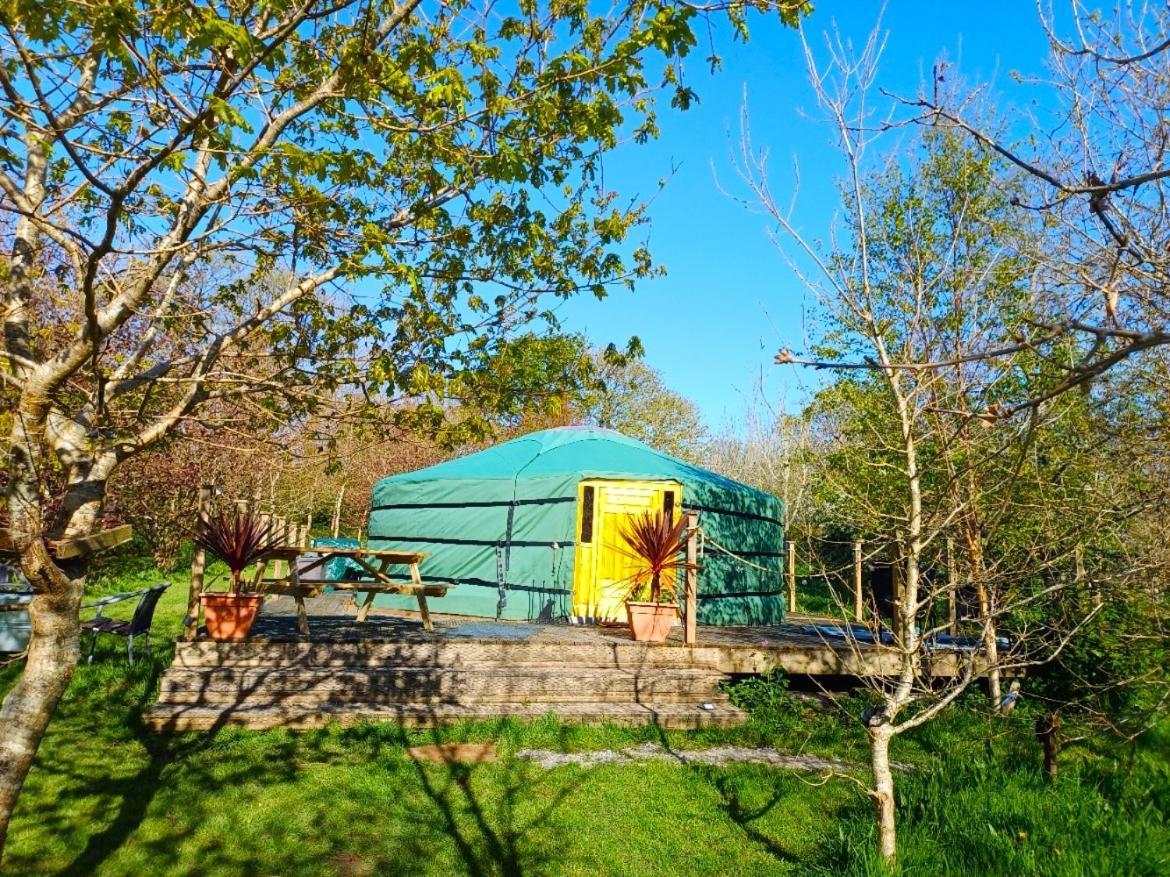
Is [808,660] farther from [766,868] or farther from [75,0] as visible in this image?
[75,0]

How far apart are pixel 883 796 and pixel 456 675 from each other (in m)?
3.76

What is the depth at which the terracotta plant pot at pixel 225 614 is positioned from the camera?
5770 millimetres

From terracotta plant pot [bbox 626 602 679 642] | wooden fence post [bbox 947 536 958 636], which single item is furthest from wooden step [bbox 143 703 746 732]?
wooden fence post [bbox 947 536 958 636]

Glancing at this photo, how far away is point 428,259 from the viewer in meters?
3.92

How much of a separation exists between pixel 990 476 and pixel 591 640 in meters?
3.59

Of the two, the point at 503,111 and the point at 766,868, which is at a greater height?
the point at 503,111

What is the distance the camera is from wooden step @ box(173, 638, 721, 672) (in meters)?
5.70

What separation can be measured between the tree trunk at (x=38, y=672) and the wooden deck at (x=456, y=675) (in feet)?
9.24

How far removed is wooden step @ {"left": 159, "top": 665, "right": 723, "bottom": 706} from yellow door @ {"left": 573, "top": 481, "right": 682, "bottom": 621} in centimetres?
249

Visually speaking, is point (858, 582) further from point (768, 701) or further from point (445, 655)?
point (445, 655)

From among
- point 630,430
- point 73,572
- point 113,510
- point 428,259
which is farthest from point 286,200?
point 630,430

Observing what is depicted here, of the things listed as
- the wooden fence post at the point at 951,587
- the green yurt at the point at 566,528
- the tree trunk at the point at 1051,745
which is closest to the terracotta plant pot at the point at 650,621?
the green yurt at the point at 566,528

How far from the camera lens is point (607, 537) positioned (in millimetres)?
9055

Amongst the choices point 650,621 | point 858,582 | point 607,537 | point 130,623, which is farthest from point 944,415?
point 130,623
